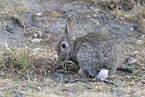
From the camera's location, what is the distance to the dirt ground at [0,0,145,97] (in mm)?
3941

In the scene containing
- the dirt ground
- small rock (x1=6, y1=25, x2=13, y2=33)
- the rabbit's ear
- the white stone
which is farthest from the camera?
small rock (x1=6, y1=25, x2=13, y2=33)

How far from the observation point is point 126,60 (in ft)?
16.9

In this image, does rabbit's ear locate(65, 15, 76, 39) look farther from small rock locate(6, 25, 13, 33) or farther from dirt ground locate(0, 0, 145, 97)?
small rock locate(6, 25, 13, 33)

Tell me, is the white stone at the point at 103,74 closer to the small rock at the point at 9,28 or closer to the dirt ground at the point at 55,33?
the dirt ground at the point at 55,33

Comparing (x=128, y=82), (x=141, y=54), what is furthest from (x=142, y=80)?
(x=141, y=54)

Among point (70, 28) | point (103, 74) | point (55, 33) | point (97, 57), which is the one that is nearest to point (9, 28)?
point (55, 33)

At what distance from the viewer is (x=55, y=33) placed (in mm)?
6441

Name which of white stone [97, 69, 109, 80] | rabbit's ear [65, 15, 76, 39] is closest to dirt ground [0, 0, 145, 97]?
white stone [97, 69, 109, 80]

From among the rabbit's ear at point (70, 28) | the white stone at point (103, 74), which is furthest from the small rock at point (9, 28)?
the white stone at point (103, 74)

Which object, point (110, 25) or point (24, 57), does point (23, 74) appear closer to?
point (24, 57)

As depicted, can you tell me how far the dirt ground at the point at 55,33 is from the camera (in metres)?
3.94

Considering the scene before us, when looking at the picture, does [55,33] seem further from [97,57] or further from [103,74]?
[103,74]

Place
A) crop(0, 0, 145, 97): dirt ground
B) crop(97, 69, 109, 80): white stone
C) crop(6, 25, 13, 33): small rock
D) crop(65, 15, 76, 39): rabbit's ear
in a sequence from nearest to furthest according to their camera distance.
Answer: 1. crop(97, 69, 109, 80): white stone
2. crop(0, 0, 145, 97): dirt ground
3. crop(65, 15, 76, 39): rabbit's ear
4. crop(6, 25, 13, 33): small rock

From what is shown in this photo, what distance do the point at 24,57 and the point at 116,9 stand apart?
4.51 m
